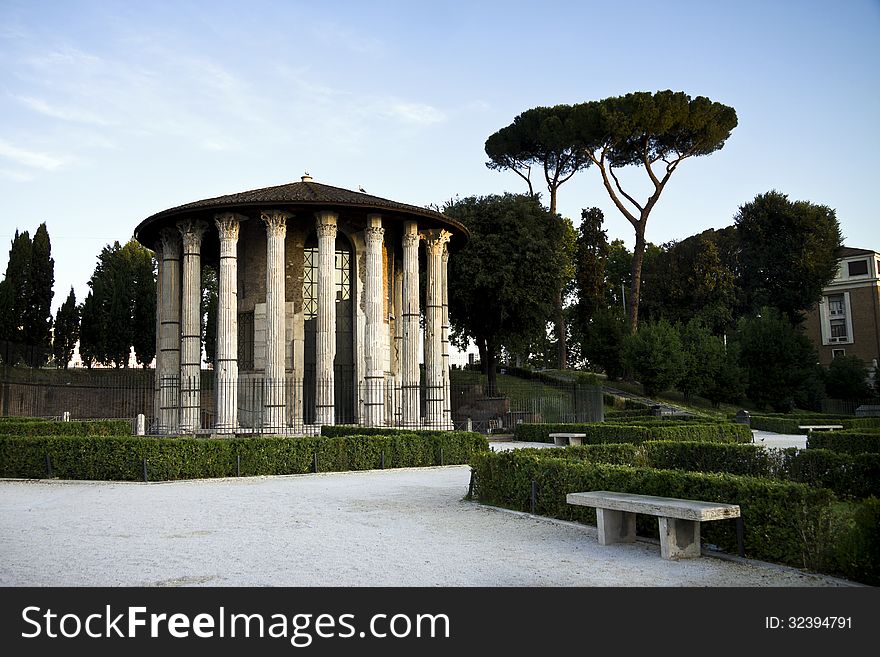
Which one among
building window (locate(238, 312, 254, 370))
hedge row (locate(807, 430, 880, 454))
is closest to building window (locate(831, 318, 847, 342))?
hedge row (locate(807, 430, 880, 454))

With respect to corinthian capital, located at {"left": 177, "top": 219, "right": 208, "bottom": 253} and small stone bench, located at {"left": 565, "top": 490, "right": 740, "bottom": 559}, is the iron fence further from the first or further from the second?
small stone bench, located at {"left": 565, "top": 490, "right": 740, "bottom": 559}

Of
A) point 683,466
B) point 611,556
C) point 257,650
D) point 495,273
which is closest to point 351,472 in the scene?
point 683,466

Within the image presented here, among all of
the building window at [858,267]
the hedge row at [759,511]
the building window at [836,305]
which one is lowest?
the hedge row at [759,511]

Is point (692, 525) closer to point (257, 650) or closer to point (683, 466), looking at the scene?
point (257, 650)

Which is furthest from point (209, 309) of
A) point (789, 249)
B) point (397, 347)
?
point (789, 249)

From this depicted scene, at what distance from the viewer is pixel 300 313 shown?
28.5 m

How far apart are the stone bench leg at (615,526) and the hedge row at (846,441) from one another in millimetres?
9064

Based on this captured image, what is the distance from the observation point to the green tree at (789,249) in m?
55.2

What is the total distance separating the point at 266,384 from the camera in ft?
84.6

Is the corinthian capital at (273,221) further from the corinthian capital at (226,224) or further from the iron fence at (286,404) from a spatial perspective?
the iron fence at (286,404)

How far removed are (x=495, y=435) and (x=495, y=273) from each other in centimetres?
1339

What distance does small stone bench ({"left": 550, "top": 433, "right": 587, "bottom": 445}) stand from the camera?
75.6ft

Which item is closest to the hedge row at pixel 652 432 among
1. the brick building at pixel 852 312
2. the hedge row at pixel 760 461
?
the hedge row at pixel 760 461

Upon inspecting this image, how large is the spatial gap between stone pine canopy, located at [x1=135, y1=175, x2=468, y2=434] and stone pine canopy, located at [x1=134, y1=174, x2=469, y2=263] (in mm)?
53
